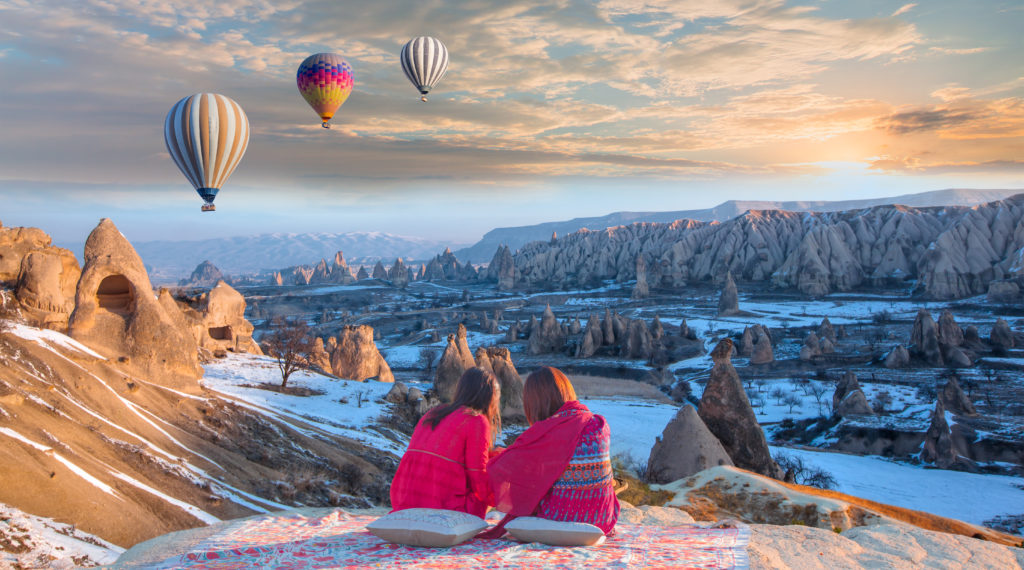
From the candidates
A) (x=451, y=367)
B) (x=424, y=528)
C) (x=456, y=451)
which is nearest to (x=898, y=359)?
(x=451, y=367)

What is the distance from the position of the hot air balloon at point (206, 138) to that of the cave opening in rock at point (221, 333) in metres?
10.3

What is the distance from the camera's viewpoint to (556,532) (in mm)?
4895

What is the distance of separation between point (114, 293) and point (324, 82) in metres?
12.7

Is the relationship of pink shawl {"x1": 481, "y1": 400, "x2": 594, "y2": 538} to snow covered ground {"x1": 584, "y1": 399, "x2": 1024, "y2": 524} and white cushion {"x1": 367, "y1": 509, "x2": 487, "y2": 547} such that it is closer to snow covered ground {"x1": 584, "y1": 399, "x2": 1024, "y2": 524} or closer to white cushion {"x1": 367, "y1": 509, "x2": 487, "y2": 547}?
white cushion {"x1": 367, "y1": 509, "x2": 487, "y2": 547}

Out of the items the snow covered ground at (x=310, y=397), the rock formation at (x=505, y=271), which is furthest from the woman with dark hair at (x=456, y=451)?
the rock formation at (x=505, y=271)

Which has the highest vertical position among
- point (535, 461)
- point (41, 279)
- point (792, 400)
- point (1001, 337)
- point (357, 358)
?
point (41, 279)

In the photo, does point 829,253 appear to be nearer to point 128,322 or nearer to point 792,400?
point 792,400

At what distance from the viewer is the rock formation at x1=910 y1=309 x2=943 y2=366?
4725 centimetres

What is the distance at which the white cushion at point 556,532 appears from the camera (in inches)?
193

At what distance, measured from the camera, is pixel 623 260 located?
461 ft

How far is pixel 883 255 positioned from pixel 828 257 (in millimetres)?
8624

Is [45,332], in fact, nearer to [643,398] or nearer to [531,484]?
[531,484]

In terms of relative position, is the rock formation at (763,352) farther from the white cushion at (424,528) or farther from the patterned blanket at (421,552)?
the white cushion at (424,528)

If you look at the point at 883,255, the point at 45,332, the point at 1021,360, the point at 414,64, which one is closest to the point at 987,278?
the point at 883,255
